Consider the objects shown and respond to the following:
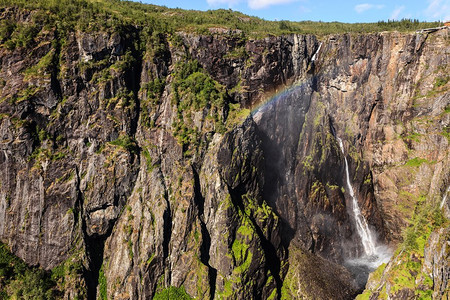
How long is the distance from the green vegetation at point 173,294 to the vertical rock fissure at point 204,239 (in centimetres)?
449

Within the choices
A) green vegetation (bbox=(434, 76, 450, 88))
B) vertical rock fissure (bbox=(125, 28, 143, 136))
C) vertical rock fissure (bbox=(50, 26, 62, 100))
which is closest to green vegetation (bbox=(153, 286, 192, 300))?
vertical rock fissure (bbox=(125, 28, 143, 136))

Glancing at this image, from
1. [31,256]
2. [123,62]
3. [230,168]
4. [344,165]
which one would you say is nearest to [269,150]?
[230,168]

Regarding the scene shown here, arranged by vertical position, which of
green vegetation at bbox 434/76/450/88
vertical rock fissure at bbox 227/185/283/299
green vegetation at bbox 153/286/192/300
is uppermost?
green vegetation at bbox 434/76/450/88

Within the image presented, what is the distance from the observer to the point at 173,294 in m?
45.7

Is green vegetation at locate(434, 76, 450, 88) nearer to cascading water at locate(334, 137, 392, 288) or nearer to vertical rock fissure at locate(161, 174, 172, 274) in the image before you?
cascading water at locate(334, 137, 392, 288)

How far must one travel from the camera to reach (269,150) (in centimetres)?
6038

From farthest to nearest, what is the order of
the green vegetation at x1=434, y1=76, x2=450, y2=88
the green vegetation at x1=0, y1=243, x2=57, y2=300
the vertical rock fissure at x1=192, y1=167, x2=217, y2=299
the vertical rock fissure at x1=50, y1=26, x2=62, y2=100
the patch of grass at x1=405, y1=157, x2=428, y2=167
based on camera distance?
1. the green vegetation at x1=434, y1=76, x2=450, y2=88
2. the patch of grass at x1=405, y1=157, x2=428, y2=167
3. the vertical rock fissure at x1=50, y1=26, x2=62, y2=100
4. the vertical rock fissure at x1=192, y1=167, x2=217, y2=299
5. the green vegetation at x1=0, y1=243, x2=57, y2=300

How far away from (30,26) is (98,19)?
447 inches

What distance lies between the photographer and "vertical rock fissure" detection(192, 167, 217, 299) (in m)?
46.3

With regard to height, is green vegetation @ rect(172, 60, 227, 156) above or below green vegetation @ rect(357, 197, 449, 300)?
above

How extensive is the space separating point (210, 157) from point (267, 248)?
2053 centimetres

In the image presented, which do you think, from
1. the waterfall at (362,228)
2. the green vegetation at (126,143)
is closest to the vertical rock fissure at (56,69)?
the green vegetation at (126,143)

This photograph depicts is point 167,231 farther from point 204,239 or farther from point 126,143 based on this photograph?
point 126,143

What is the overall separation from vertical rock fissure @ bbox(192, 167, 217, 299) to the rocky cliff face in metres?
0.26
